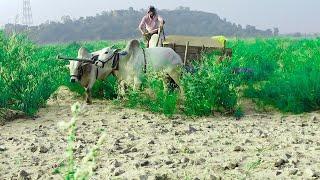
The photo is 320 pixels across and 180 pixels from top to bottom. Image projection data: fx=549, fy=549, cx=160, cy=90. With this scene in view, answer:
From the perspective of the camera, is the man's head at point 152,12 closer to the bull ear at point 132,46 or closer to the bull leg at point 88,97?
the bull ear at point 132,46

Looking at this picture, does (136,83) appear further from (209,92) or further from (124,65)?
(209,92)

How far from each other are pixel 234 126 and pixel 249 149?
158 cm

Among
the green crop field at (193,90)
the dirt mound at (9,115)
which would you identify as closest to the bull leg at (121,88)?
the green crop field at (193,90)

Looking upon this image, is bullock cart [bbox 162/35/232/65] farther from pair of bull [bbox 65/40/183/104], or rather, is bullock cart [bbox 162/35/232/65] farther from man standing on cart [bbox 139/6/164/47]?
pair of bull [bbox 65/40/183/104]

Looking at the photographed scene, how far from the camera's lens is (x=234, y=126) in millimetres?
7098

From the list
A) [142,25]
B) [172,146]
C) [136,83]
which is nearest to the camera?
[172,146]

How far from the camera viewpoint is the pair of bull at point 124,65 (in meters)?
9.23

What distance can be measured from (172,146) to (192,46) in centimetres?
525

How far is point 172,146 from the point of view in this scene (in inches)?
222

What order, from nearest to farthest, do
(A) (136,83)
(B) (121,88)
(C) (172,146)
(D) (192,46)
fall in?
(C) (172,146)
(B) (121,88)
(A) (136,83)
(D) (192,46)

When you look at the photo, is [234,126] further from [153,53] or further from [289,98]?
[153,53]

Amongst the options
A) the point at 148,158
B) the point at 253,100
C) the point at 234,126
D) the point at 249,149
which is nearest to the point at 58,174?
the point at 148,158

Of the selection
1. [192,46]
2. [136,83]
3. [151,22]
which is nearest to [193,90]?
[136,83]

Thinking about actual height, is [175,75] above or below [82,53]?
below
